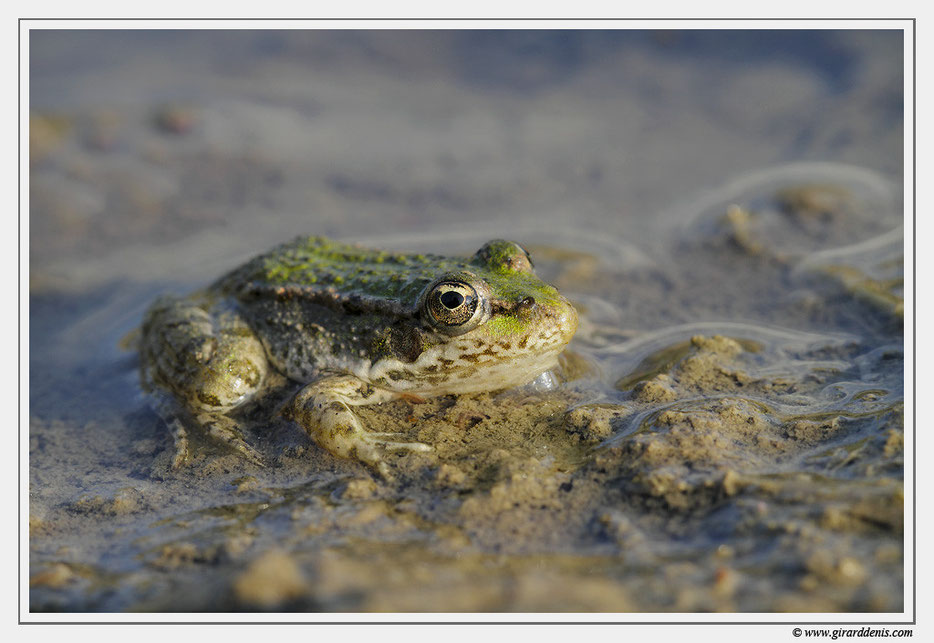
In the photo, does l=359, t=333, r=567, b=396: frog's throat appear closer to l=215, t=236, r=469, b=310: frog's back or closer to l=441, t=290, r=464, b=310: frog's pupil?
l=441, t=290, r=464, b=310: frog's pupil

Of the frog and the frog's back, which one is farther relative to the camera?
the frog's back

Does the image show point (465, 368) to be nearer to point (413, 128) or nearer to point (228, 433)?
point (228, 433)

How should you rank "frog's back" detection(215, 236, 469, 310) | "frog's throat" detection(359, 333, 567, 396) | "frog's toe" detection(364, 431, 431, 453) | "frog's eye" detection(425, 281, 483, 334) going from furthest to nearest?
"frog's back" detection(215, 236, 469, 310)
"frog's throat" detection(359, 333, 567, 396)
"frog's eye" detection(425, 281, 483, 334)
"frog's toe" detection(364, 431, 431, 453)

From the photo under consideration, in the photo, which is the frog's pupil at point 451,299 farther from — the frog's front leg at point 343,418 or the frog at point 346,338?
the frog's front leg at point 343,418

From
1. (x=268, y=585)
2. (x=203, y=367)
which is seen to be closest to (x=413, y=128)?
(x=203, y=367)

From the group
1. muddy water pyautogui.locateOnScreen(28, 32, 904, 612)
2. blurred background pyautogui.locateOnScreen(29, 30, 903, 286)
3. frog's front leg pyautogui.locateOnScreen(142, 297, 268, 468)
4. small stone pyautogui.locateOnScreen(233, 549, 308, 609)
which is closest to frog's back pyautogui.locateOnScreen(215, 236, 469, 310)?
frog's front leg pyautogui.locateOnScreen(142, 297, 268, 468)

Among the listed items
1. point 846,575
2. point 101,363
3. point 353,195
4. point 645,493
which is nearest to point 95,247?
point 101,363

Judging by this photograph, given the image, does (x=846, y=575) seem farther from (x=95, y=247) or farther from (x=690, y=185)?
(x=95, y=247)
